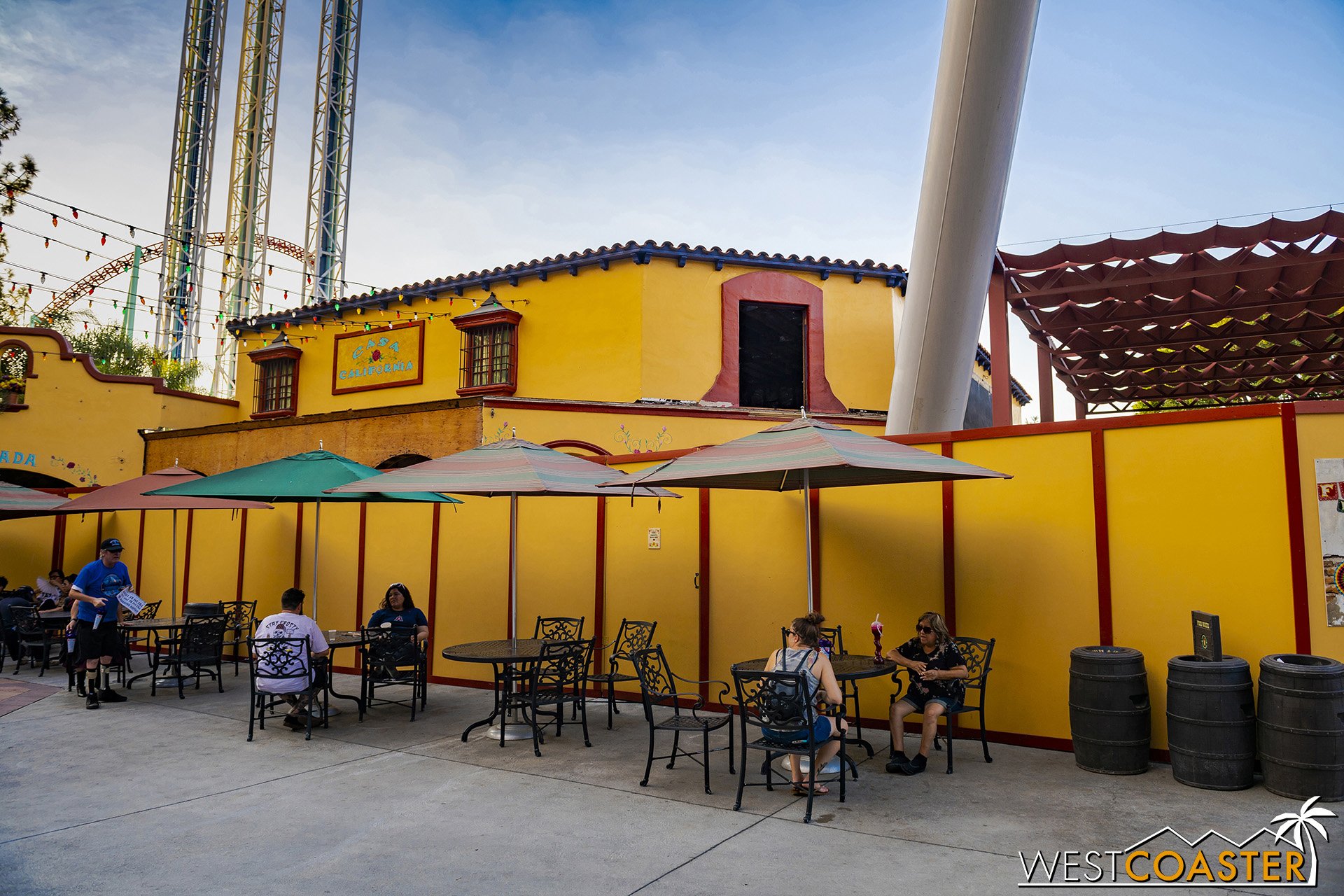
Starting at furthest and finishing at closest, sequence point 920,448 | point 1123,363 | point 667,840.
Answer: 1. point 1123,363
2. point 920,448
3. point 667,840

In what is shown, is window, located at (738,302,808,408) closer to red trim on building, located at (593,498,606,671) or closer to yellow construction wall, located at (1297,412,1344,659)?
red trim on building, located at (593,498,606,671)

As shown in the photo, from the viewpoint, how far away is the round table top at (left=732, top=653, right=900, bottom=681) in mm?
5902

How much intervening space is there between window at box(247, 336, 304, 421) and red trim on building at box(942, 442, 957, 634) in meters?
14.8

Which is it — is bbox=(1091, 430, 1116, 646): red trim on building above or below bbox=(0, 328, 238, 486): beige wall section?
below

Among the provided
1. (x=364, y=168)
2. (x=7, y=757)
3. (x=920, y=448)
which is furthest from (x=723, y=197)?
(x=364, y=168)

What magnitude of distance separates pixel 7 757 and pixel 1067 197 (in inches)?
619

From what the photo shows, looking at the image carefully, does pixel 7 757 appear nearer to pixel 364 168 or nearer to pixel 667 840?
pixel 667 840

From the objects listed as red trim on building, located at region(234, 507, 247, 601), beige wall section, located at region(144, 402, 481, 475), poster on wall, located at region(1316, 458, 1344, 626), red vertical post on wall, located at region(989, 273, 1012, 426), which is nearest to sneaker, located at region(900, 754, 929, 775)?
poster on wall, located at region(1316, 458, 1344, 626)

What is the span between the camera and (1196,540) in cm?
628

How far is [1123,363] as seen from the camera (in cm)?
1611

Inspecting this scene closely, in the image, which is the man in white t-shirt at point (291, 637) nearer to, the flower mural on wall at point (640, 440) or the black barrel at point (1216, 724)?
the flower mural on wall at point (640, 440)

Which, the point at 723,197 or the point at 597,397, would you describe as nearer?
the point at 597,397

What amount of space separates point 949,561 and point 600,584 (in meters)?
3.82

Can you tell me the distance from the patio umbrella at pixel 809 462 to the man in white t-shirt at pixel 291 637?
308 centimetres
